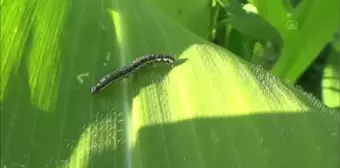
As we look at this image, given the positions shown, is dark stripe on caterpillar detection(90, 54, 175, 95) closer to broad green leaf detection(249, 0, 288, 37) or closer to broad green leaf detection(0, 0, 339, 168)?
broad green leaf detection(0, 0, 339, 168)

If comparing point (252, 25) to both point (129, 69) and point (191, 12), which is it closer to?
point (191, 12)

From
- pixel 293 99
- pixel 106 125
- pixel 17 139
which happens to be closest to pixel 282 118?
pixel 293 99

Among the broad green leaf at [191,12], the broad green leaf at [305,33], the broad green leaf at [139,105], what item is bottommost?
the broad green leaf at [139,105]

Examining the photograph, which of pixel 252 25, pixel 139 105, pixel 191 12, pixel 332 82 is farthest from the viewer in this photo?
pixel 332 82

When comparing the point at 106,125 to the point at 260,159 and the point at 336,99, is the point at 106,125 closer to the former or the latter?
the point at 260,159

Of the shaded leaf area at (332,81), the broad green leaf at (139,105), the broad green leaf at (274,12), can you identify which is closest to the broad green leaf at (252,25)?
the broad green leaf at (274,12)

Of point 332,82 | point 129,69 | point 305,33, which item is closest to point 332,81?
point 332,82

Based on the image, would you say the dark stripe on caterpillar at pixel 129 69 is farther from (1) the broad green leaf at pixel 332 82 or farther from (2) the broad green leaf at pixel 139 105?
(1) the broad green leaf at pixel 332 82
